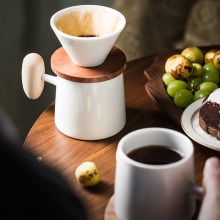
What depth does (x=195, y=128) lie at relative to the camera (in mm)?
900

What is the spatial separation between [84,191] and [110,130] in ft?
0.55

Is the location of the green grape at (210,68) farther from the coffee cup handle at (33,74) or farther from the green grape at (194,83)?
the coffee cup handle at (33,74)

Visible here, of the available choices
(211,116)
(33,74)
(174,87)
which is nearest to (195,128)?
(211,116)

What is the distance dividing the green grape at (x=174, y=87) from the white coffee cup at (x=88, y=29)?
209mm

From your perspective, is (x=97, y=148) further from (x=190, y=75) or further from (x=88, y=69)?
(x=190, y=75)

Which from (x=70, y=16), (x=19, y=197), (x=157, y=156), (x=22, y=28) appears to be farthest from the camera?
(x=22, y=28)

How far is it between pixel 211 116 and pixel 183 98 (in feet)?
0.39

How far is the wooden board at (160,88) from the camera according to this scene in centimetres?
96

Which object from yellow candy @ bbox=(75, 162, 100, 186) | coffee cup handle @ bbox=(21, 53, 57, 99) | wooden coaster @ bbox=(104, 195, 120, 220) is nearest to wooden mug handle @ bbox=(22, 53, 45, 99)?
coffee cup handle @ bbox=(21, 53, 57, 99)

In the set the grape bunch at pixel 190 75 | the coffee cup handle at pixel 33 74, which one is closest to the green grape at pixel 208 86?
the grape bunch at pixel 190 75

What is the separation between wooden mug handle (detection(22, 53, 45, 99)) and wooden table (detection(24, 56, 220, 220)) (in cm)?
8

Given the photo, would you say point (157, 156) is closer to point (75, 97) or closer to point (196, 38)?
point (75, 97)

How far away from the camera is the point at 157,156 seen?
0.67 metres

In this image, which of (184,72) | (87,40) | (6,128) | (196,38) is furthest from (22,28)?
(6,128)
